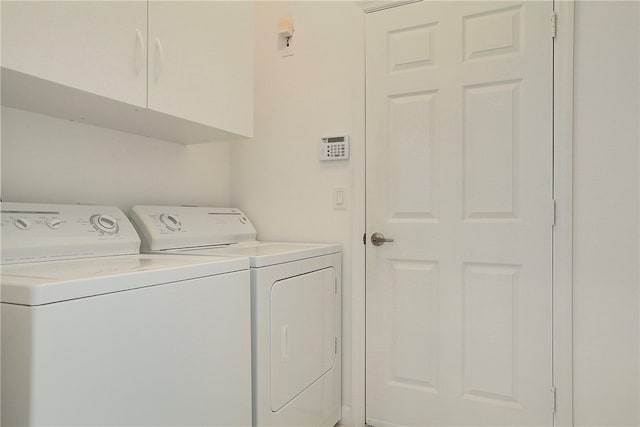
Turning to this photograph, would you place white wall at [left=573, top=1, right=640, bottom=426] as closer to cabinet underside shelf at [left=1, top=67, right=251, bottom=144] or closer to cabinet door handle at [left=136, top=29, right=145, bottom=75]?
cabinet underside shelf at [left=1, top=67, right=251, bottom=144]

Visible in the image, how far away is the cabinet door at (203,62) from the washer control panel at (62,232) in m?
0.48

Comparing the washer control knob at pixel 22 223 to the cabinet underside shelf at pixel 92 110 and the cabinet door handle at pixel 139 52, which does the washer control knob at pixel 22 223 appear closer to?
the cabinet underside shelf at pixel 92 110

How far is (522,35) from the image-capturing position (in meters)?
1.70

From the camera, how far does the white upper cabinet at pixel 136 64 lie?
42.3 inches

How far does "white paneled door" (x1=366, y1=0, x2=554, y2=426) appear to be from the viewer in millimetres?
1680

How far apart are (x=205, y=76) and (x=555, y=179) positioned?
1.53 m

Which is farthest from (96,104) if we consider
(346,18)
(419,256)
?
(419,256)

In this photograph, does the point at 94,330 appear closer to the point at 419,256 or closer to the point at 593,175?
the point at 419,256

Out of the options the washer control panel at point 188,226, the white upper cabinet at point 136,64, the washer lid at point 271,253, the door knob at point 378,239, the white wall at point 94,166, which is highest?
the white upper cabinet at point 136,64

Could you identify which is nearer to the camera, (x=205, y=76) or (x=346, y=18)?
(x=205, y=76)

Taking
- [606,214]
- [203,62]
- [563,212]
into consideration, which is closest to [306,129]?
[203,62]

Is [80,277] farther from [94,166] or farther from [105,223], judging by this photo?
[94,166]

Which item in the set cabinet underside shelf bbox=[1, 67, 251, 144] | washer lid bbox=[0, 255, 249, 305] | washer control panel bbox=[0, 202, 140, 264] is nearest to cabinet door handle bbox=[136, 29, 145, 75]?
cabinet underside shelf bbox=[1, 67, 251, 144]

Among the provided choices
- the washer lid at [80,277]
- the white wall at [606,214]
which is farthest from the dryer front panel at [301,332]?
the white wall at [606,214]
